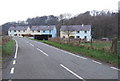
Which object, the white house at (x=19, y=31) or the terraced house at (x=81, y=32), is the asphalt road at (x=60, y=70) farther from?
the white house at (x=19, y=31)

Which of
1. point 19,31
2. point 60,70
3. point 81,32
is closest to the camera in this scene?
point 60,70

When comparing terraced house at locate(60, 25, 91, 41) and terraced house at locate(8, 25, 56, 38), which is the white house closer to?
terraced house at locate(8, 25, 56, 38)

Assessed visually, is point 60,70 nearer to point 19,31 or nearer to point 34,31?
point 34,31

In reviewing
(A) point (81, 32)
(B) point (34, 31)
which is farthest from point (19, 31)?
(A) point (81, 32)

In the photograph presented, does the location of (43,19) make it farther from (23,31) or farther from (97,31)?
(97,31)

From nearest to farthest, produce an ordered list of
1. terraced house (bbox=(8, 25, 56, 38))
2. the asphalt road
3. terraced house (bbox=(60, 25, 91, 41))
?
the asphalt road
terraced house (bbox=(60, 25, 91, 41))
terraced house (bbox=(8, 25, 56, 38))

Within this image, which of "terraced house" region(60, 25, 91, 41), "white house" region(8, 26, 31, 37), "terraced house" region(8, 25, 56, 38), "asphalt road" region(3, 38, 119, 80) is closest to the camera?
Answer: "asphalt road" region(3, 38, 119, 80)

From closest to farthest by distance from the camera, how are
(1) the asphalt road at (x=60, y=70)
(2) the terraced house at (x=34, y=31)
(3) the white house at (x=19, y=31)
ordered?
(1) the asphalt road at (x=60, y=70)
(2) the terraced house at (x=34, y=31)
(3) the white house at (x=19, y=31)

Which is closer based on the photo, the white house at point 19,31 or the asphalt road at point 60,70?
the asphalt road at point 60,70

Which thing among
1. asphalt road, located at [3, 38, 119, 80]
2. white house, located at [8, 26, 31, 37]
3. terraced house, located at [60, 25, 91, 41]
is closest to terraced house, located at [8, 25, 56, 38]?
white house, located at [8, 26, 31, 37]

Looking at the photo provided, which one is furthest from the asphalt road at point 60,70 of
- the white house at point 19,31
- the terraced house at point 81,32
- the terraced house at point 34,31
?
the white house at point 19,31

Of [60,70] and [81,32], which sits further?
[81,32]

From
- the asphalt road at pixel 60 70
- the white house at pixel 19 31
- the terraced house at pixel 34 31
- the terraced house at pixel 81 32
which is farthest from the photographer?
the white house at pixel 19 31

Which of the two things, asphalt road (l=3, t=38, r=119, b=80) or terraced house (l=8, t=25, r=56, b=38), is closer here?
asphalt road (l=3, t=38, r=119, b=80)
